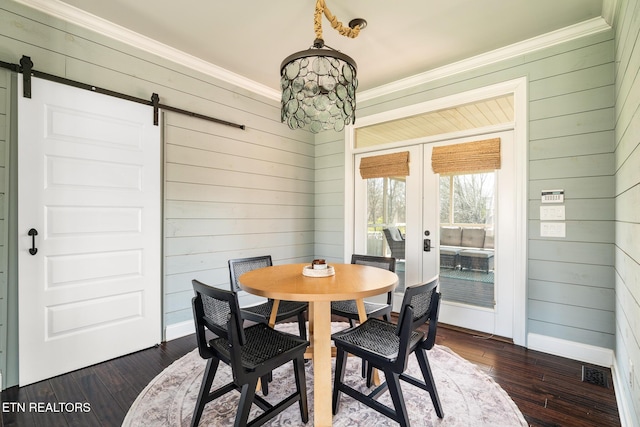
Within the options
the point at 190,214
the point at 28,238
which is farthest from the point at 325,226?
the point at 28,238

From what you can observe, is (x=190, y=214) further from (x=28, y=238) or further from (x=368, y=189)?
(x=368, y=189)

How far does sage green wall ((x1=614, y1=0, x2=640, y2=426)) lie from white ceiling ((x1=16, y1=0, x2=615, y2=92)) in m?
0.60

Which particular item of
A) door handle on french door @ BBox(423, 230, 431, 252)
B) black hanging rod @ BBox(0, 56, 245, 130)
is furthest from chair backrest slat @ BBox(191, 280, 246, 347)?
door handle on french door @ BBox(423, 230, 431, 252)

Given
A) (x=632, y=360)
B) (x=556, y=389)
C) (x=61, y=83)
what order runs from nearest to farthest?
(x=632, y=360) → (x=556, y=389) → (x=61, y=83)

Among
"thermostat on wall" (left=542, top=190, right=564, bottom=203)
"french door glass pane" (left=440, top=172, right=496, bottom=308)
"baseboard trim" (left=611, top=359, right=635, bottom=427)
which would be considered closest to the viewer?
"baseboard trim" (left=611, top=359, right=635, bottom=427)

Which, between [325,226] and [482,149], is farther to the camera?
[325,226]

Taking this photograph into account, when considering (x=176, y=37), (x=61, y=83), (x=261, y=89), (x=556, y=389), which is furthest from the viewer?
(x=261, y=89)

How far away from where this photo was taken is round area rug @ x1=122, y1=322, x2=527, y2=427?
71.8 inches

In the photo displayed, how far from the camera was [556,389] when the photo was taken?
2.18m

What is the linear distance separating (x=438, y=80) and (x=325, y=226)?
2.23 meters

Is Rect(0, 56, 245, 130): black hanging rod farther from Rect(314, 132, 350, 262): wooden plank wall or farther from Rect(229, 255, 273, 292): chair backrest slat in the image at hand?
Rect(314, 132, 350, 262): wooden plank wall

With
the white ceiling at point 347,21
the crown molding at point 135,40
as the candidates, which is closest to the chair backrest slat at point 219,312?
the white ceiling at point 347,21

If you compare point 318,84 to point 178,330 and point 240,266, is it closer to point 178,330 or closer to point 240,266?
point 240,266

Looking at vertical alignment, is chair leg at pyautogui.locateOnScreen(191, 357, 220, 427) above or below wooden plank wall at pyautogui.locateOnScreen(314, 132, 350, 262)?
below
